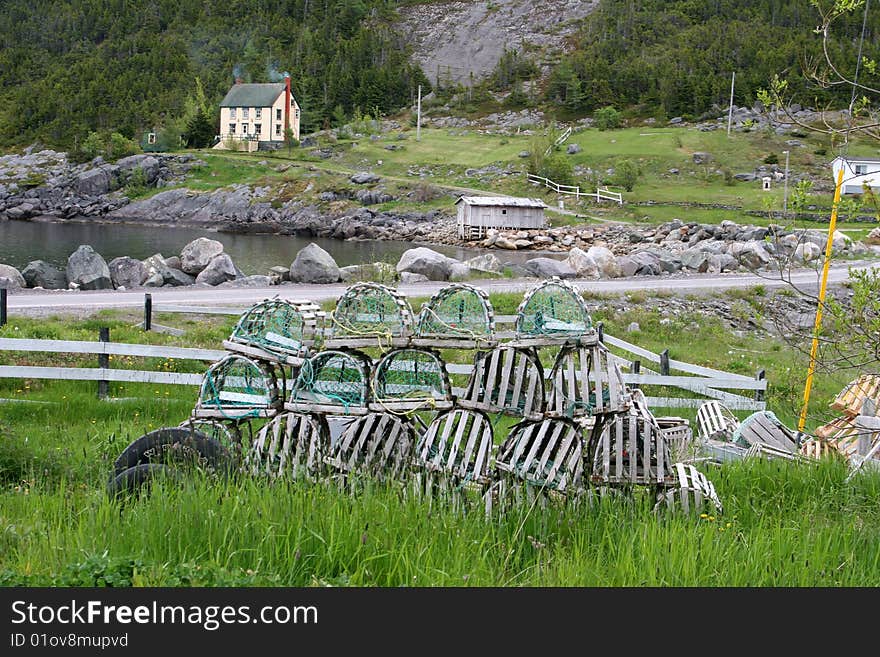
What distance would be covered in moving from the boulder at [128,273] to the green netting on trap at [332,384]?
82.6 feet

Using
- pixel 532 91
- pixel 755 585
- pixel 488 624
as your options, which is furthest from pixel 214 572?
pixel 532 91

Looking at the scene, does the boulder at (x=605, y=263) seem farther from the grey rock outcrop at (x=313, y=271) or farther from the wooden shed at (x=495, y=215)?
the wooden shed at (x=495, y=215)

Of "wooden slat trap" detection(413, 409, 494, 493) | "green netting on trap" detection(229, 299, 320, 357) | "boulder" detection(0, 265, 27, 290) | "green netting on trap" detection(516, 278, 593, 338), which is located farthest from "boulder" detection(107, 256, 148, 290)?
"wooden slat trap" detection(413, 409, 494, 493)

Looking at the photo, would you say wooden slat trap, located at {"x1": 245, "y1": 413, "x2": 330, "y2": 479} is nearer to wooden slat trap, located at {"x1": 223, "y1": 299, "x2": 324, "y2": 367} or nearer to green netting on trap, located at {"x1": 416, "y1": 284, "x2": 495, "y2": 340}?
wooden slat trap, located at {"x1": 223, "y1": 299, "x2": 324, "y2": 367}

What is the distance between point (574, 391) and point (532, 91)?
149 meters

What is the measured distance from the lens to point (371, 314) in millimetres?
9062

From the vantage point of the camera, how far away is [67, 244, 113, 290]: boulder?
30.6 metres

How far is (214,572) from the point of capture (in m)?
5.44

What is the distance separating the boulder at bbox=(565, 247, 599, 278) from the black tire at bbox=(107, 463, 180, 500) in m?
30.2

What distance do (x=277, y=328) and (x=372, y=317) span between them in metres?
0.97

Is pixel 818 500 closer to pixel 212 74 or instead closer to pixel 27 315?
pixel 27 315

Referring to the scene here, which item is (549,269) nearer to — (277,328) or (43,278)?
(43,278)

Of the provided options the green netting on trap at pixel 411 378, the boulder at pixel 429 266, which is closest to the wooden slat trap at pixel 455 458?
the green netting on trap at pixel 411 378

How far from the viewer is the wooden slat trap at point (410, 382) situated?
8.42 m
